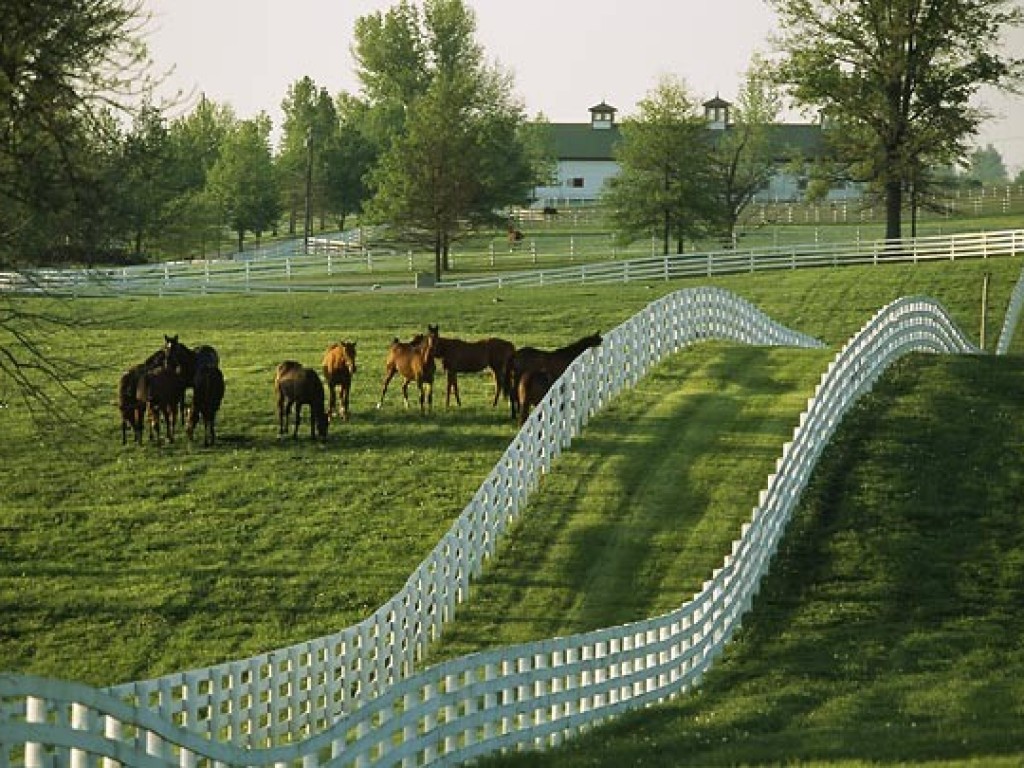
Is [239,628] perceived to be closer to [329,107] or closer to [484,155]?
[484,155]

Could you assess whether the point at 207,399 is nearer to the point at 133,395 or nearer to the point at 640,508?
the point at 133,395

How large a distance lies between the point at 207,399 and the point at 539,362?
5556 millimetres

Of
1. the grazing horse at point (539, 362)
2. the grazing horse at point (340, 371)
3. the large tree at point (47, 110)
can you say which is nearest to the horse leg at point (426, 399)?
the grazing horse at point (340, 371)

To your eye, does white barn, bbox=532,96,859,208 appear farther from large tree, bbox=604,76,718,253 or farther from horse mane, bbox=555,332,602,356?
horse mane, bbox=555,332,602,356

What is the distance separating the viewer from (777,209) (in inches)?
4619

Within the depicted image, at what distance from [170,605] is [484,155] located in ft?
190

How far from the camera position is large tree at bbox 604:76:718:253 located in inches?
3125

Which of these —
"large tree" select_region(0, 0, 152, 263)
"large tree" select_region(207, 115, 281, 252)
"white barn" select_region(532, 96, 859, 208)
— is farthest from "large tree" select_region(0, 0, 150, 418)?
"white barn" select_region(532, 96, 859, 208)

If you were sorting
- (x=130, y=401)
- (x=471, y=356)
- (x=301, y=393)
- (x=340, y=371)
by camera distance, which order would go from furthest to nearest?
(x=471, y=356) < (x=340, y=371) < (x=130, y=401) < (x=301, y=393)

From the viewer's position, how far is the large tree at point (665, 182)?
3125 inches

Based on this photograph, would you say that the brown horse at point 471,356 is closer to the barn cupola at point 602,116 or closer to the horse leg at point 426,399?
the horse leg at point 426,399

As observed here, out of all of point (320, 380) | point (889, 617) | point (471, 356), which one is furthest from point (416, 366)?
point (889, 617)

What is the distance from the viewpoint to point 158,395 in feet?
105

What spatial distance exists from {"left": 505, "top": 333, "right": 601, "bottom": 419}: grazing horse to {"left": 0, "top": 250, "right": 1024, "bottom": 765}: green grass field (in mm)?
589
